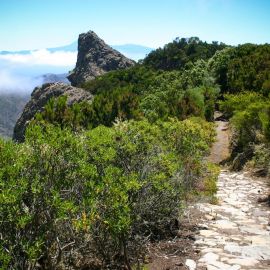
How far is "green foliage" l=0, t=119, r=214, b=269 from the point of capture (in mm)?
4391

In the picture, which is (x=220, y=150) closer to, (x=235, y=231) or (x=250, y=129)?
(x=250, y=129)

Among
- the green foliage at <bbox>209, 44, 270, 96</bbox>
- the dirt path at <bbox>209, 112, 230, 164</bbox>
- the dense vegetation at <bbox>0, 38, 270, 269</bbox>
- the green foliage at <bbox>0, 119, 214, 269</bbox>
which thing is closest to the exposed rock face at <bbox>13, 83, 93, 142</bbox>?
the green foliage at <bbox>209, 44, 270, 96</bbox>

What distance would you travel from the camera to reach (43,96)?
45469 millimetres

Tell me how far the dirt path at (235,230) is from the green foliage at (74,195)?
3.68 ft

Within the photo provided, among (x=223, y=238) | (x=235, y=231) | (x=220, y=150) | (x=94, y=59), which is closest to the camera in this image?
(x=223, y=238)

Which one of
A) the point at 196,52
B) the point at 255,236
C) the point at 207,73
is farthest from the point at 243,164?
the point at 196,52

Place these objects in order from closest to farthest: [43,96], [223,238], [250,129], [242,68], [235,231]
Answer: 1. [223,238]
2. [235,231]
3. [250,129]
4. [242,68]
5. [43,96]

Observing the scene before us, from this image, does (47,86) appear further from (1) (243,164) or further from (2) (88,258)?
(2) (88,258)

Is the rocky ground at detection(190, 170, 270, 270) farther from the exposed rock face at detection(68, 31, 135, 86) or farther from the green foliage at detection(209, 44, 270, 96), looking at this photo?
the exposed rock face at detection(68, 31, 135, 86)

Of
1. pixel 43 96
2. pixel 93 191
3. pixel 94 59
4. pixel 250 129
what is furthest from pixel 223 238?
pixel 94 59

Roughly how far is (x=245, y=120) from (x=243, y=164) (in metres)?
1.95

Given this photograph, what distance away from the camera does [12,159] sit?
16.2 ft

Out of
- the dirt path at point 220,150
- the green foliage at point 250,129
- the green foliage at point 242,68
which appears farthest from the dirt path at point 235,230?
the green foliage at point 242,68

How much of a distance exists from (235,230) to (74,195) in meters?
4.14
